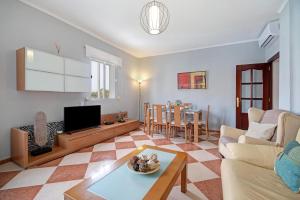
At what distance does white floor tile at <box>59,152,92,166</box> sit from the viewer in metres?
2.38

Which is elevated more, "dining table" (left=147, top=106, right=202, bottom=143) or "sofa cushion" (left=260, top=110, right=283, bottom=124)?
"sofa cushion" (left=260, top=110, right=283, bottom=124)

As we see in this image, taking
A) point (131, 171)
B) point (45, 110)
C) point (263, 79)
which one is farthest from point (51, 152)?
point (263, 79)

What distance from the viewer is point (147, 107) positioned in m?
4.12

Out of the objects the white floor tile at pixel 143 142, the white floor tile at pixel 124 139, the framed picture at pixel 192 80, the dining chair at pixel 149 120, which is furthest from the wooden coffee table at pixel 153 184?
the framed picture at pixel 192 80

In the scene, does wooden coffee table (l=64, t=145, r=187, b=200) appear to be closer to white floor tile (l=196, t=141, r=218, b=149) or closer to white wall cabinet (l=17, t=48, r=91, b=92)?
white floor tile (l=196, t=141, r=218, b=149)

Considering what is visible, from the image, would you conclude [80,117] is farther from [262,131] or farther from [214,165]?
[262,131]

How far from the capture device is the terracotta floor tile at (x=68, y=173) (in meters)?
1.93

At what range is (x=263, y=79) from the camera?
12.3 feet

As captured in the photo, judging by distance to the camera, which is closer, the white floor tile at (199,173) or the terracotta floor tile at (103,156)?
the white floor tile at (199,173)

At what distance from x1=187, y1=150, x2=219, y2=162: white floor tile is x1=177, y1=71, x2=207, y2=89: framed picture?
230 centimetres

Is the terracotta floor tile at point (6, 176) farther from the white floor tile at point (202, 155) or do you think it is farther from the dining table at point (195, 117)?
the dining table at point (195, 117)

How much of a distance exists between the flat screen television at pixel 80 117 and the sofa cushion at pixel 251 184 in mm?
2808

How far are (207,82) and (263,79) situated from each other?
4.49 feet

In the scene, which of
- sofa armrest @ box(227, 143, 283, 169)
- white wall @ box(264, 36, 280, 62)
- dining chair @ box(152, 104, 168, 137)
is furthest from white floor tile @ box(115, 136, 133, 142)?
white wall @ box(264, 36, 280, 62)
